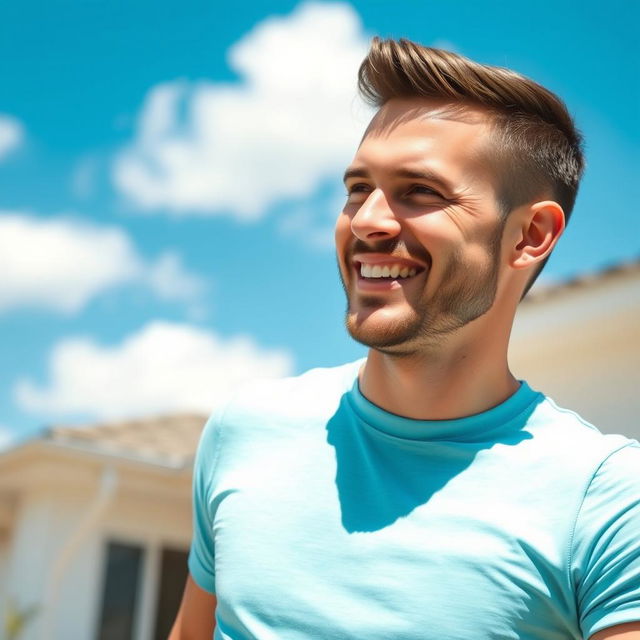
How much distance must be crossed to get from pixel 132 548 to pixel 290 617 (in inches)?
388

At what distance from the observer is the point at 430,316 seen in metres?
1.85

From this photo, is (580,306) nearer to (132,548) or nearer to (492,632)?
(492,632)

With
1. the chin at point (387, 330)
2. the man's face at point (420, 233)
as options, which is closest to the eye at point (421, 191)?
the man's face at point (420, 233)

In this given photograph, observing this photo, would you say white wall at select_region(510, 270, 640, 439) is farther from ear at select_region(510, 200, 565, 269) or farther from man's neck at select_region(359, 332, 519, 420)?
man's neck at select_region(359, 332, 519, 420)

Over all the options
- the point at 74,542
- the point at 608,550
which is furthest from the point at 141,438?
the point at 608,550

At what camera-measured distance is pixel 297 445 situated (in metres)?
2.01

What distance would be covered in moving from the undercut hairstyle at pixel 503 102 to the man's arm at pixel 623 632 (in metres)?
0.82

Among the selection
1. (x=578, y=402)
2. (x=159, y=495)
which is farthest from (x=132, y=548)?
(x=578, y=402)

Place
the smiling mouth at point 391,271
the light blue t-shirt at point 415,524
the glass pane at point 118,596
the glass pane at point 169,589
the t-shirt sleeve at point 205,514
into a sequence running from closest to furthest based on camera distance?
the light blue t-shirt at point 415,524
the smiling mouth at point 391,271
the t-shirt sleeve at point 205,514
the glass pane at point 118,596
the glass pane at point 169,589

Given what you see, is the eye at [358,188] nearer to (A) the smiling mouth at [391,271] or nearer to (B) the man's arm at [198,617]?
(A) the smiling mouth at [391,271]

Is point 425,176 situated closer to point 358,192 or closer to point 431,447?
point 358,192

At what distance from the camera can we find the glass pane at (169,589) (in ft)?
35.7

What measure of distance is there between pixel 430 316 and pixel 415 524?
0.39 m

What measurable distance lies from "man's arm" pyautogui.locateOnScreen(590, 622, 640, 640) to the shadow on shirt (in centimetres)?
39
